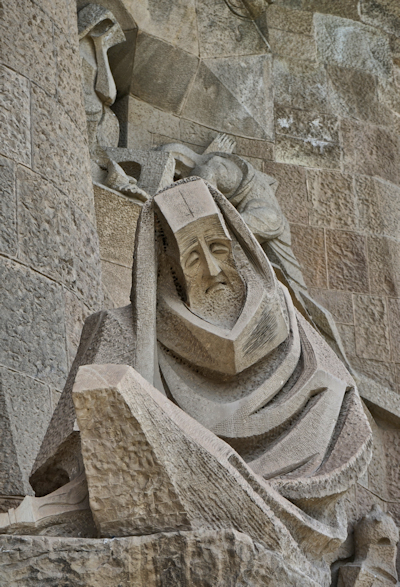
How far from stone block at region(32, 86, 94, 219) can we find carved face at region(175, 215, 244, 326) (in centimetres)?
147

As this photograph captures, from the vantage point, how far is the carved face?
2904 millimetres

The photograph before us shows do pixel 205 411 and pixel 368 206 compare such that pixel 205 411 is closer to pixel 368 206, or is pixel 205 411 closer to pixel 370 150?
pixel 368 206

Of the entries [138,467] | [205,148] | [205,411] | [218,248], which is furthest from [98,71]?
[138,467]

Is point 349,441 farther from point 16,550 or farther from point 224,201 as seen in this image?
point 16,550

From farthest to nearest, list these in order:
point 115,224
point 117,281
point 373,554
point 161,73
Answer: point 161,73 < point 115,224 < point 117,281 < point 373,554

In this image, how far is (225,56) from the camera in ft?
22.9

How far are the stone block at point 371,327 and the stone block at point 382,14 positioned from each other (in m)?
2.25

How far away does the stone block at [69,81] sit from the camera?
4582 millimetres

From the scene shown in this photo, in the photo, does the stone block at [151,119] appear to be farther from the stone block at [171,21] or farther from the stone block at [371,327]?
the stone block at [371,327]

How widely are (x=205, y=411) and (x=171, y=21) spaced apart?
14.8 feet

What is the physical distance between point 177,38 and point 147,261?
13.7 ft

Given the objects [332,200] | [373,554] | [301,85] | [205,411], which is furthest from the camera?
[301,85]

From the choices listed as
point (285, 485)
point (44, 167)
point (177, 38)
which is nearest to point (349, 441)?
point (285, 485)

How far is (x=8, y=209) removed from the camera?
13.1ft
